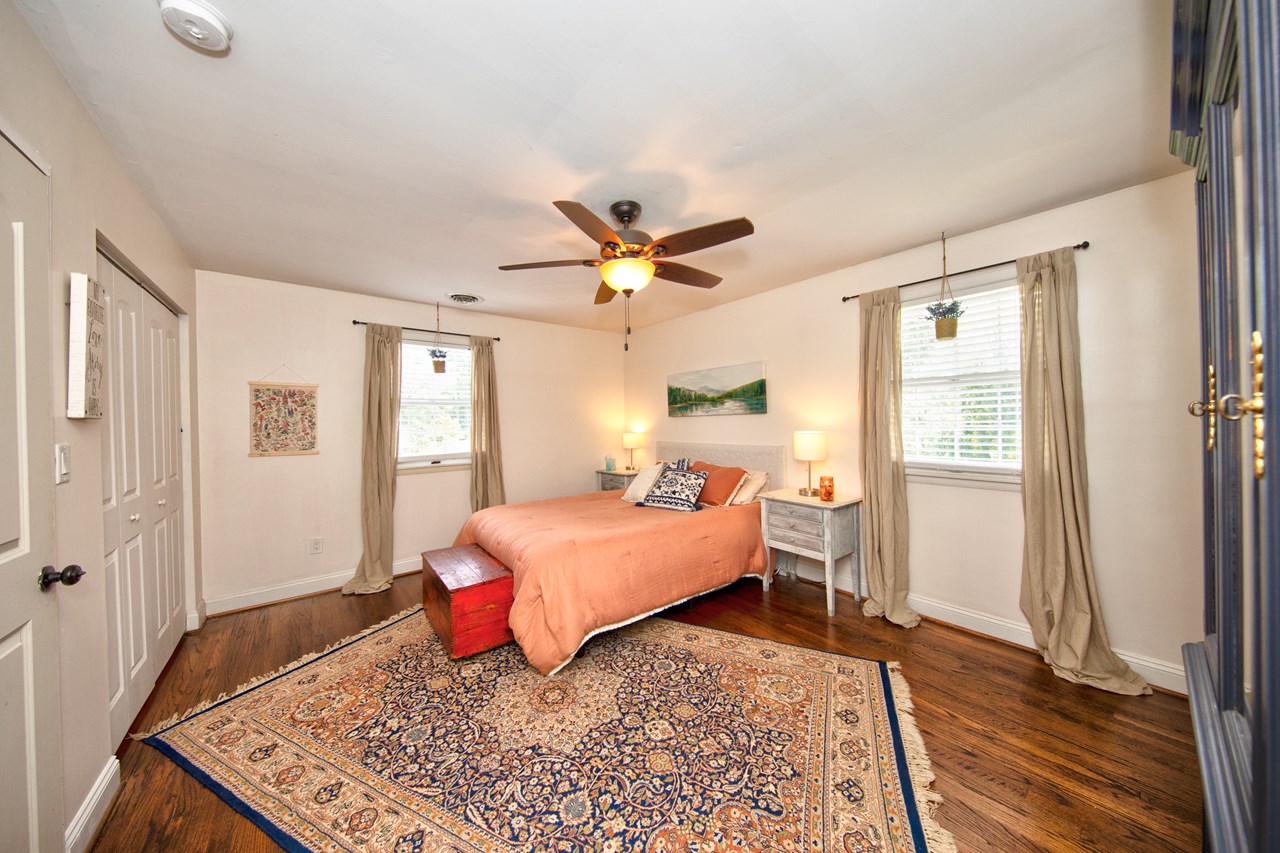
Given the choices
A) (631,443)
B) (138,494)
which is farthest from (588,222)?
(631,443)

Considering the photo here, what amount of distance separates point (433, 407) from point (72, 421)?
276cm

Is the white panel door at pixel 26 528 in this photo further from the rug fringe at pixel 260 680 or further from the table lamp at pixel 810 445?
the table lamp at pixel 810 445

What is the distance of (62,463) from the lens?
55.9 inches

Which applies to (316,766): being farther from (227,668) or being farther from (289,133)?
(289,133)

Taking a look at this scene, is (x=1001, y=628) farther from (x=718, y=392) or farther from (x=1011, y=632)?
(x=718, y=392)

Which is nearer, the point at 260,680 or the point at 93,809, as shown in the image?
the point at 93,809

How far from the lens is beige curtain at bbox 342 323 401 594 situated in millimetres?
3734

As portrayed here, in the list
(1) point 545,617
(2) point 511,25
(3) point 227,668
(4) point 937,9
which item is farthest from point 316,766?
(4) point 937,9

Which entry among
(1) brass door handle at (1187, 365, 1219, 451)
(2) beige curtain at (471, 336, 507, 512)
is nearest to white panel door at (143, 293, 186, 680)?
(2) beige curtain at (471, 336, 507, 512)

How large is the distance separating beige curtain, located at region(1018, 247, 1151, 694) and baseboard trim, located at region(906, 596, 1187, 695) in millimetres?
62

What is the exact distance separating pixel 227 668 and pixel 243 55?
2889mm

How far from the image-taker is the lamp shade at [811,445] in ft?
10.8

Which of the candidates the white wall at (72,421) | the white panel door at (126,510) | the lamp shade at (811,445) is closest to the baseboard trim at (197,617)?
the white panel door at (126,510)

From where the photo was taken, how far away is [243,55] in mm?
1421
